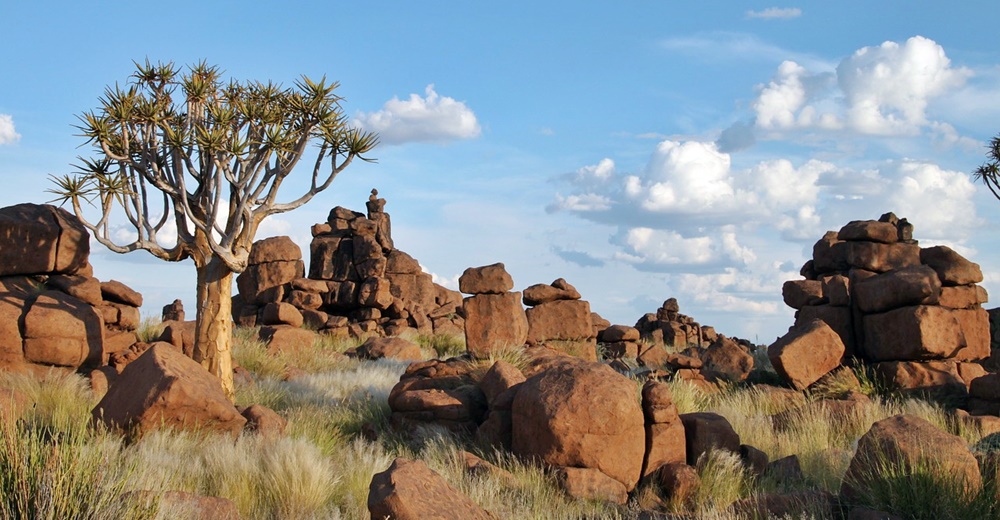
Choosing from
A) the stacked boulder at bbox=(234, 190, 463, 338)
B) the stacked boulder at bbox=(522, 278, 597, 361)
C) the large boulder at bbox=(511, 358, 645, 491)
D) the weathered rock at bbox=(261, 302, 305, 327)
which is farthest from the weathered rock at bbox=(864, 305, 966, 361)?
the stacked boulder at bbox=(234, 190, 463, 338)

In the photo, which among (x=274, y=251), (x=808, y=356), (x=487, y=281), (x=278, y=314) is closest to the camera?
(x=808, y=356)

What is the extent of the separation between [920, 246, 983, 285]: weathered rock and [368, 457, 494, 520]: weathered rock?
16.0m

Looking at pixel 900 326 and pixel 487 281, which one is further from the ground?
pixel 487 281

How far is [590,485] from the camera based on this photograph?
972cm

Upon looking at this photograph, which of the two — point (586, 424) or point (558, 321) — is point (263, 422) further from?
point (558, 321)

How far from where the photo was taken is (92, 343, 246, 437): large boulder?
10.4 metres

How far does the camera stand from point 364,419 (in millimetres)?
13453

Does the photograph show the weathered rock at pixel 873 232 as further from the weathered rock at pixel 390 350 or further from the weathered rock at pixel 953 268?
the weathered rock at pixel 390 350

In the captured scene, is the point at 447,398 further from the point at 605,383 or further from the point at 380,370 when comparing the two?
the point at 380,370

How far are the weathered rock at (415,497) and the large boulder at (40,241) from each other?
12.7m

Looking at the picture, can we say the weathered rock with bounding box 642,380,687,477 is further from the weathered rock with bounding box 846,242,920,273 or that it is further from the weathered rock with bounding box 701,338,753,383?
the weathered rock with bounding box 846,242,920,273

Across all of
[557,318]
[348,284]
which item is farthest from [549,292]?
[348,284]

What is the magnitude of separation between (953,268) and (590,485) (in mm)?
13914

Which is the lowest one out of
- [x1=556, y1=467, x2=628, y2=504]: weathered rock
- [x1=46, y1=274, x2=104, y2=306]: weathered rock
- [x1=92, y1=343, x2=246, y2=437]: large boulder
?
[x1=556, y1=467, x2=628, y2=504]: weathered rock
